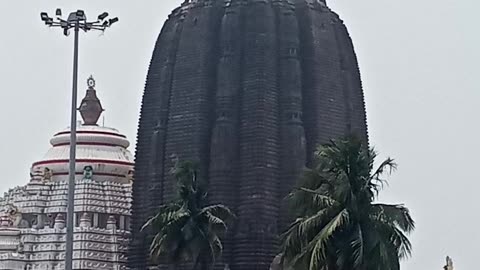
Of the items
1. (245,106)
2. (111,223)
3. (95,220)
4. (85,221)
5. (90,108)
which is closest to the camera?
(245,106)

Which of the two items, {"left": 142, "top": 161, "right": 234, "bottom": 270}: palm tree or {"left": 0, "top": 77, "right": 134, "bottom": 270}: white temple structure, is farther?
{"left": 0, "top": 77, "right": 134, "bottom": 270}: white temple structure

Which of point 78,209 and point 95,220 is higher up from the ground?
point 78,209

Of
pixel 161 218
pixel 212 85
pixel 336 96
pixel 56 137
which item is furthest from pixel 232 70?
pixel 56 137

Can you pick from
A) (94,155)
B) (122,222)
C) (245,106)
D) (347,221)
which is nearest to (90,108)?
(94,155)

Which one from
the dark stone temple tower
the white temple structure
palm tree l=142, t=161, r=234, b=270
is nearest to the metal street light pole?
palm tree l=142, t=161, r=234, b=270

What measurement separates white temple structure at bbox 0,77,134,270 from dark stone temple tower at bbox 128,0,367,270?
12.2 meters

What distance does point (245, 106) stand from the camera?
68.6 m

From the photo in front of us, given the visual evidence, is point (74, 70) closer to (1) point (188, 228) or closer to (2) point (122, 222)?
(1) point (188, 228)

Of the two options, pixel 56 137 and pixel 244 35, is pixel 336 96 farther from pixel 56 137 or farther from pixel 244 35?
pixel 56 137

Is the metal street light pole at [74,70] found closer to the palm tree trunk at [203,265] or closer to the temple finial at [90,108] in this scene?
the palm tree trunk at [203,265]

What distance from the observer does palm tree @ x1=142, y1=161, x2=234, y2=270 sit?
51.2 metres

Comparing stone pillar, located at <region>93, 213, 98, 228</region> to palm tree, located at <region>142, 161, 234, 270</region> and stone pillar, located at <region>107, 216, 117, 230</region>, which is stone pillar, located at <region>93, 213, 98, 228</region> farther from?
palm tree, located at <region>142, 161, 234, 270</region>

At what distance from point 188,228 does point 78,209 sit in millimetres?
34043

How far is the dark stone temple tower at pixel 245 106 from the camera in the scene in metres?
66.8
